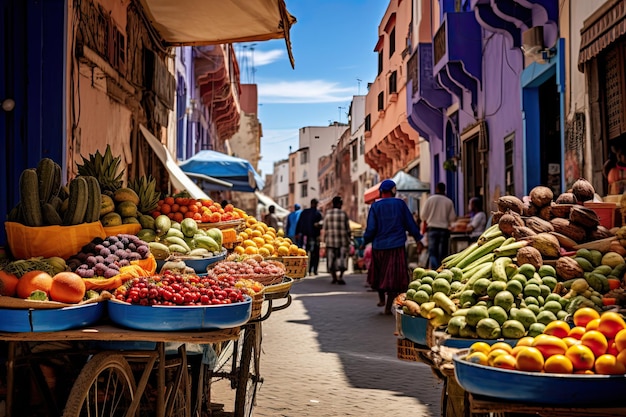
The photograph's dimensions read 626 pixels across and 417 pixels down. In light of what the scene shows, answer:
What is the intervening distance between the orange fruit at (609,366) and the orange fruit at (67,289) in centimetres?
231

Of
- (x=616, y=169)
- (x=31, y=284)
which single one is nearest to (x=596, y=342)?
(x=31, y=284)

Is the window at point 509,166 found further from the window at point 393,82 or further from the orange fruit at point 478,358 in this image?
the window at point 393,82

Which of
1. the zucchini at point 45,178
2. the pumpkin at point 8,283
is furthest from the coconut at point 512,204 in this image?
the pumpkin at point 8,283

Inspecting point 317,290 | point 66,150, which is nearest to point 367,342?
point 66,150

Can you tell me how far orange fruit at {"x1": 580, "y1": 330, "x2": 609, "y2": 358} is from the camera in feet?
9.97

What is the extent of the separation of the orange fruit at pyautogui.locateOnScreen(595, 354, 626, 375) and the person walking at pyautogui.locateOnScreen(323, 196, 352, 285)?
1439 centimetres

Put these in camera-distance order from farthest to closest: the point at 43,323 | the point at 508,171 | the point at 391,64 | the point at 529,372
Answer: the point at 391,64
the point at 508,171
the point at 43,323
the point at 529,372

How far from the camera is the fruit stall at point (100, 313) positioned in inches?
136

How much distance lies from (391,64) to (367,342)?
70.9 ft

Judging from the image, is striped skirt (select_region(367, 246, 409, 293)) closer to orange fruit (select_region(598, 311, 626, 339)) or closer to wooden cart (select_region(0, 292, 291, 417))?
wooden cart (select_region(0, 292, 291, 417))

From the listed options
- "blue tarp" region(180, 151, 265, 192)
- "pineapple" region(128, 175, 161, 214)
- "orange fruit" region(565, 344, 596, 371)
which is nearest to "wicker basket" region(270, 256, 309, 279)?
"pineapple" region(128, 175, 161, 214)

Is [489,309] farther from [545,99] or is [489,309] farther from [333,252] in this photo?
[333,252]

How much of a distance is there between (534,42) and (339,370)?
5897 millimetres

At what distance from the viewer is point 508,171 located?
13.8m
